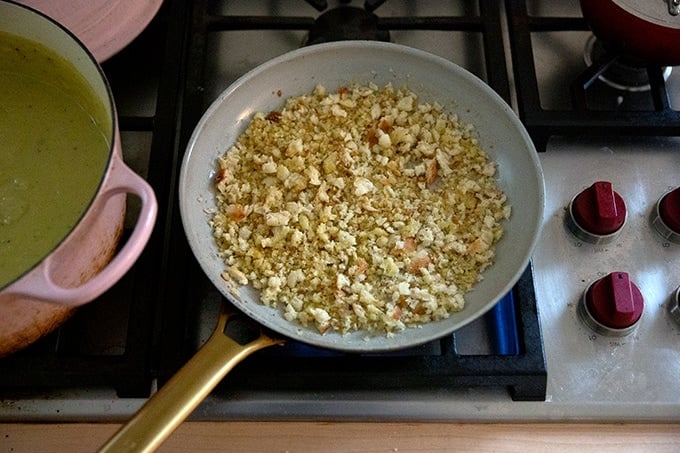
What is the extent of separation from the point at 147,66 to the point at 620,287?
0.53m

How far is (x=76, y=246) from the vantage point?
535 millimetres

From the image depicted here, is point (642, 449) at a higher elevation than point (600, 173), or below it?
below

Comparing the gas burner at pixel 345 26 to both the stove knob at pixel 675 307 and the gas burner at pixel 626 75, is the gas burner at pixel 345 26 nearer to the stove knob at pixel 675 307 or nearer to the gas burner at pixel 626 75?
the gas burner at pixel 626 75

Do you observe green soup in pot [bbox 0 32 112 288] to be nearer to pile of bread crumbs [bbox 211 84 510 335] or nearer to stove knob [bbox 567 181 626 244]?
pile of bread crumbs [bbox 211 84 510 335]

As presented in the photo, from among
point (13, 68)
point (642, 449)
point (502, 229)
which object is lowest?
point (642, 449)

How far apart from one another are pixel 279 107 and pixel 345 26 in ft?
0.39

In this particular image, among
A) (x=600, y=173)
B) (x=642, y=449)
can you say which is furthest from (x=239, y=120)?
(x=642, y=449)

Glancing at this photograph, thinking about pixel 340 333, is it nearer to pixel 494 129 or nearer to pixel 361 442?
pixel 361 442

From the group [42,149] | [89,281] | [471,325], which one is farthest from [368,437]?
[42,149]

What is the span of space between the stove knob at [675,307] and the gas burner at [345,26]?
0.39 m

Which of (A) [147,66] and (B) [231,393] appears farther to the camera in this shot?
(A) [147,66]

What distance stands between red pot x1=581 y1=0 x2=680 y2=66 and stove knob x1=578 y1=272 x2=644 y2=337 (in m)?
0.22

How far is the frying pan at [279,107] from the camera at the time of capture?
21.4 inches

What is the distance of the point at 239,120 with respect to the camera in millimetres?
729
